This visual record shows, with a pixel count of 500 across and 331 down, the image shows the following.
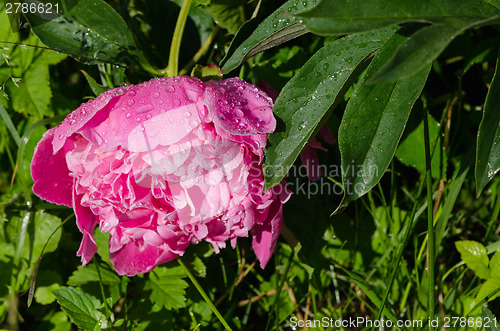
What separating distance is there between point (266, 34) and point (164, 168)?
309mm

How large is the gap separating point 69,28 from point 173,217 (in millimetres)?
461

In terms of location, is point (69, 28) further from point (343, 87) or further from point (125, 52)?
point (343, 87)

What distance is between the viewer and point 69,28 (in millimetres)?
1003

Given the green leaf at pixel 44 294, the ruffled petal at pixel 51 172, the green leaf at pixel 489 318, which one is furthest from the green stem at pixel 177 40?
the green leaf at pixel 489 318

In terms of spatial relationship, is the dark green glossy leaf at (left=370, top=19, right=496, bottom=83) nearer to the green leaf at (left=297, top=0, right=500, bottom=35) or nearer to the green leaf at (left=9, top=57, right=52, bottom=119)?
the green leaf at (left=297, top=0, right=500, bottom=35)

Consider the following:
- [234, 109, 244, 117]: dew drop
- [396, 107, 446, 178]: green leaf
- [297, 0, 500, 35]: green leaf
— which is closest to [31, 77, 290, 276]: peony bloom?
[234, 109, 244, 117]: dew drop

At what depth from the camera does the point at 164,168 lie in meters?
0.84

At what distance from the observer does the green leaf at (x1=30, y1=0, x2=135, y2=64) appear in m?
0.99

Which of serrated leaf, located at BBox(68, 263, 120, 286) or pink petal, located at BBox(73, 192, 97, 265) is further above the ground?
pink petal, located at BBox(73, 192, 97, 265)

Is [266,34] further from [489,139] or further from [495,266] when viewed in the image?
[495,266]

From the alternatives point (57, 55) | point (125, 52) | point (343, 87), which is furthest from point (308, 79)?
point (57, 55)

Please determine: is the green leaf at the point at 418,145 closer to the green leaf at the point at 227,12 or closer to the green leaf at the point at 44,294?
the green leaf at the point at 227,12

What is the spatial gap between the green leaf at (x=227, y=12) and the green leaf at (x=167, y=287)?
1.95ft

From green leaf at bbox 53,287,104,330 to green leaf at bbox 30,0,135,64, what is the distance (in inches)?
20.2
